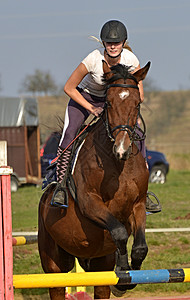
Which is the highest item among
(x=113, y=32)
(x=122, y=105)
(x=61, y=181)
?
(x=113, y=32)

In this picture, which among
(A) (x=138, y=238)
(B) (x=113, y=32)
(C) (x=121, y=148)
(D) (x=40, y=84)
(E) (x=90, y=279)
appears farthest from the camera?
(D) (x=40, y=84)

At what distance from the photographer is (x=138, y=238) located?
15.1 ft

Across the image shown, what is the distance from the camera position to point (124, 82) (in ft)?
14.9

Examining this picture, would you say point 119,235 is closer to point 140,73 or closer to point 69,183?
point 69,183

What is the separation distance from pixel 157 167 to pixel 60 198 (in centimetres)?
1669

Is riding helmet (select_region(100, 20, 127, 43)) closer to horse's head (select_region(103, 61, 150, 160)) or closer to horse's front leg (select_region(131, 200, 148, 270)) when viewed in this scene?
horse's head (select_region(103, 61, 150, 160))

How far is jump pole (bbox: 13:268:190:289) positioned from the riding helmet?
1.99 m

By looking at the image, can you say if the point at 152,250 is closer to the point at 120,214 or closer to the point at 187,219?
the point at 187,219

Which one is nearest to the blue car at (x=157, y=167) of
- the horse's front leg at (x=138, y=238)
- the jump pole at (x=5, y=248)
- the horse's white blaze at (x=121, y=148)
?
the horse's front leg at (x=138, y=238)

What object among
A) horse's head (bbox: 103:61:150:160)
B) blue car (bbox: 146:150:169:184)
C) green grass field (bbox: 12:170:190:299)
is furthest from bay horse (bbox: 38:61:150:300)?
blue car (bbox: 146:150:169:184)

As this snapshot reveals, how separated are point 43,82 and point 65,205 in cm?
5888

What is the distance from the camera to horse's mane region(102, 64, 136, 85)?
4586mm

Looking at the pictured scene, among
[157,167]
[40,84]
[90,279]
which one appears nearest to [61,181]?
[90,279]

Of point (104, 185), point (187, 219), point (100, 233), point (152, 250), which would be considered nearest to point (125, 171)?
point (104, 185)
